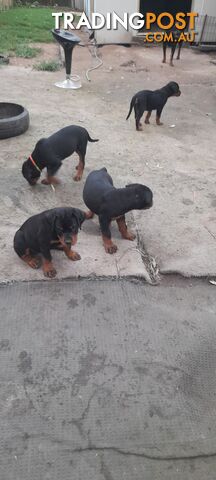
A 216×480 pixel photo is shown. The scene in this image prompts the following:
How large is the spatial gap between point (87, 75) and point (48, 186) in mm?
5685

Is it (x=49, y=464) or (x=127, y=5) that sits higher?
(x=127, y=5)

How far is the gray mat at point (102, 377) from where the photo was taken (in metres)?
2.68

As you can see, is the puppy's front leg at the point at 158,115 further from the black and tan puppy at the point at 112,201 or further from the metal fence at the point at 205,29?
the metal fence at the point at 205,29

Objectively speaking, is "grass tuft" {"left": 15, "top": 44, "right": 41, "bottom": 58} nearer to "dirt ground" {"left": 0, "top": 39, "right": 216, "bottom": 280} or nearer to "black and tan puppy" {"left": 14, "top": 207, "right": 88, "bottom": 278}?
"dirt ground" {"left": 0, "top": 39, "right": 216, "bottom": 280}

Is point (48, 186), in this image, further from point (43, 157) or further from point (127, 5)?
point (127, 5)

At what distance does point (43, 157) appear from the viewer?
4.97 m

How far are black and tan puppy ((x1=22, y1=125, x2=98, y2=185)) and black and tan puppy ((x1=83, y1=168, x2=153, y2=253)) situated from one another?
28.4 inches

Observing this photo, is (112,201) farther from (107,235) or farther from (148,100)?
(148,100)

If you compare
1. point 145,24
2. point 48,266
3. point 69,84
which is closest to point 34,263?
point 48,266

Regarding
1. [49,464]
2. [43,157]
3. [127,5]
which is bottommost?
[49,464]

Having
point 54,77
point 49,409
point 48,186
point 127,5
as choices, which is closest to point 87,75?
point 54,77

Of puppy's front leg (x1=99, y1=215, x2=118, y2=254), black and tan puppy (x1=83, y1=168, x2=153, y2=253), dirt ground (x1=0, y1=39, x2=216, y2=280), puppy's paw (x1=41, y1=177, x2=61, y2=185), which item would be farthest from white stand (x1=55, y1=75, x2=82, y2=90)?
puppy's front leg (x1=99, y1=215, x2=118, y2=254)

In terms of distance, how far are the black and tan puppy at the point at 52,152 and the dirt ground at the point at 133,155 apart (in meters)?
0.26

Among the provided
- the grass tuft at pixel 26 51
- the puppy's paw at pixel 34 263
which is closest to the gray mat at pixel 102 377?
the puppy's paw at pixel 34 263
